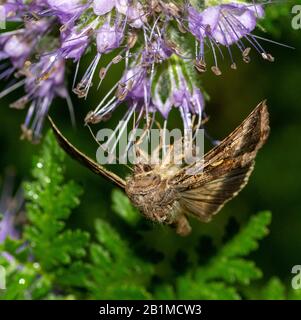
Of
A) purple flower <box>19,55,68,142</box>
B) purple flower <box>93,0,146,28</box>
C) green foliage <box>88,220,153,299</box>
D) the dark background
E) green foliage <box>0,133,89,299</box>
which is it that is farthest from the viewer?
the dark background

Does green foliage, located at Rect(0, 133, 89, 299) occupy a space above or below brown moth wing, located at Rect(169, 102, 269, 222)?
below

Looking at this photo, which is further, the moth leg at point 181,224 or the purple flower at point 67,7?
the moth leg at point 181,224

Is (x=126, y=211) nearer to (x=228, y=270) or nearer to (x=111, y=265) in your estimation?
(x=111, y=265)

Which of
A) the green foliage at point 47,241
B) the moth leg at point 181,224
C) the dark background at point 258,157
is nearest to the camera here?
the moth leg at point 181,224

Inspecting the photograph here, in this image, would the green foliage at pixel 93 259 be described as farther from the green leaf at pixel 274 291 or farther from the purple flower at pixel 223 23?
the purple flower at pixel 223 23

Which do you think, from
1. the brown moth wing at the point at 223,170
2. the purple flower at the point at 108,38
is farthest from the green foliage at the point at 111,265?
the purple flower at the point at 108,38

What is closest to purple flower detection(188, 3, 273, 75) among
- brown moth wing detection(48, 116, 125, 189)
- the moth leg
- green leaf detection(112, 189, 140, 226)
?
brown moth wing detection(48, 116, 125, 189)

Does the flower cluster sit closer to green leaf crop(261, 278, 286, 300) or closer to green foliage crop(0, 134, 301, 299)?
green foliage crop(0, 134, 301, 299)

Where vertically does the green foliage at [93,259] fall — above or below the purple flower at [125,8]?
below

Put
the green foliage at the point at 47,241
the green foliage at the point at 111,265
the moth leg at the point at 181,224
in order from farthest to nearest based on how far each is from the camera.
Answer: the green foliage at the point at 111,265 < the green foliage at the point at 47,241 < the moth leg at the point at 181,224
